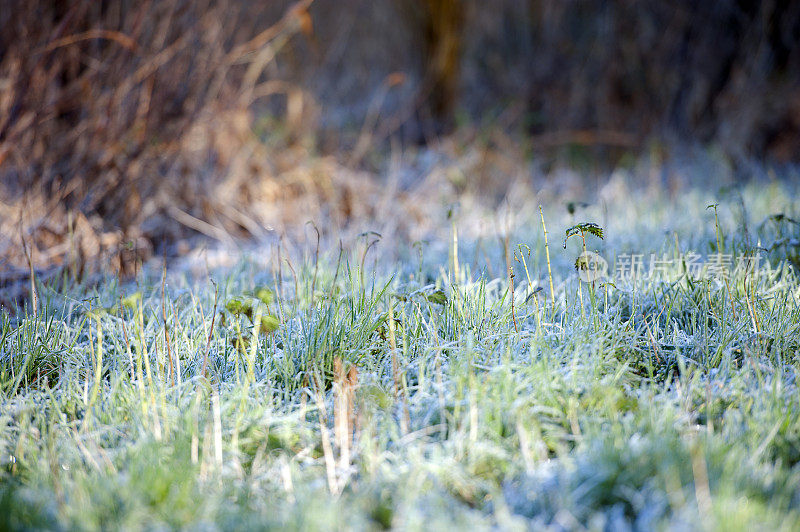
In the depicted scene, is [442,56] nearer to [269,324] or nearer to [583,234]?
[583,234]

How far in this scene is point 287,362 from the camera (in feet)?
5.77

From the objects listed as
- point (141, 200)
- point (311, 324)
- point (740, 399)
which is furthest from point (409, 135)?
point (740, 399)

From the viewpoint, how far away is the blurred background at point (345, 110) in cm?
321

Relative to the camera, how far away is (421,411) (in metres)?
1.56

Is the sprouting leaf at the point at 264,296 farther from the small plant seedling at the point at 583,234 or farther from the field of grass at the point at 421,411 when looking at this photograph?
the small plant seedling at the point at 583,234

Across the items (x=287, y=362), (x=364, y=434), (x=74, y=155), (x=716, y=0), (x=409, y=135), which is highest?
(x=716, y=0)

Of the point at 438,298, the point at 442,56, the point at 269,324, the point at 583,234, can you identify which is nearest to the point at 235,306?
the point at 269,324

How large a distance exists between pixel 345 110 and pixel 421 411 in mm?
5980

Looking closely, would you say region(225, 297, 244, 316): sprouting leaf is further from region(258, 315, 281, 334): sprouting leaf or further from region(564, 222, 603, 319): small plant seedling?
region(564, 222, 603, 319): small plant seedling

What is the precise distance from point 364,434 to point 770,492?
814mm

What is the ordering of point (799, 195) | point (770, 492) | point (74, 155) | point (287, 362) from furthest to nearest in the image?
1. point (799, 195)
2. point (74, 155)
3. point (287, 362)
4. point (770, 492)

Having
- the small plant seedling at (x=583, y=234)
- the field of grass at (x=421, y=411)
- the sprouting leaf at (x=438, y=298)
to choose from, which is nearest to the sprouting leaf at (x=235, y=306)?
the field of grass at (x=421, y=411)

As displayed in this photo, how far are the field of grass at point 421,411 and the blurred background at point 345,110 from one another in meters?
0.79

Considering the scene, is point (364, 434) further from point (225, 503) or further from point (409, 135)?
point (409, 135)
